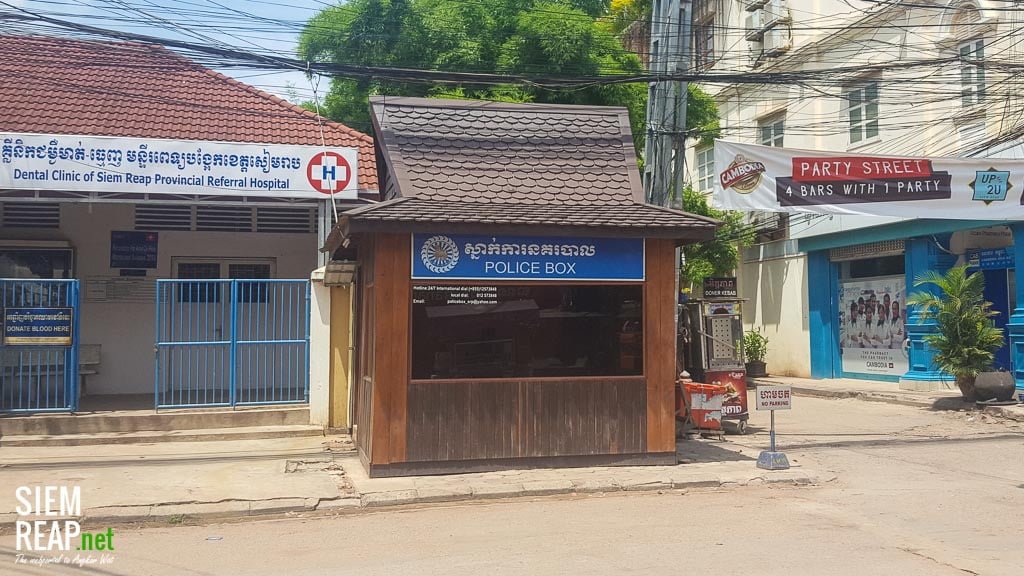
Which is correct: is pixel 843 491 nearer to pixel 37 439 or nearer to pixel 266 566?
pixel 266 566

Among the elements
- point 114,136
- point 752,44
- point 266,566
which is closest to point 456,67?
point 114,136

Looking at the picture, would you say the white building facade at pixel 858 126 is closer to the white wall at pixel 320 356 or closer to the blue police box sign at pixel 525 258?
the blue police box sign at pixel 525 258

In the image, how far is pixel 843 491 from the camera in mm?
8781

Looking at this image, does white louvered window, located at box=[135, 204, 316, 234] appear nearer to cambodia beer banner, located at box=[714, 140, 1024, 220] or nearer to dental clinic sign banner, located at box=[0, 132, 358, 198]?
dental clinic sign banner, located at box=[0, 132, 358, 198]

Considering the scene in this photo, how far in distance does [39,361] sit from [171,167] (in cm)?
322

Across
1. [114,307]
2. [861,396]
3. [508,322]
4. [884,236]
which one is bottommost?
[861,396]

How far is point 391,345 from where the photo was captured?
29.7 ft

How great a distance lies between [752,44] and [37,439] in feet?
69.5

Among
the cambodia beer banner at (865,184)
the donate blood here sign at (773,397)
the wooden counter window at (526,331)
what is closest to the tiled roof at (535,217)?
the wooden counter window at (526,331)

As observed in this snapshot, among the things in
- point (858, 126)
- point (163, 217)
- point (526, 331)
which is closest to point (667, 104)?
point (526, 331)

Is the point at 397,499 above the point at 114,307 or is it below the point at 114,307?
below

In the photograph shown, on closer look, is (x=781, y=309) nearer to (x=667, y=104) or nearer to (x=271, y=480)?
(x=667, y=104)

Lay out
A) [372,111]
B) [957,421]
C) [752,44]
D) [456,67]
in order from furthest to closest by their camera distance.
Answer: [752,44] < [456,67] < [957,421] < [372,111]

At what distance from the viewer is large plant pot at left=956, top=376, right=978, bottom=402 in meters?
14.9
